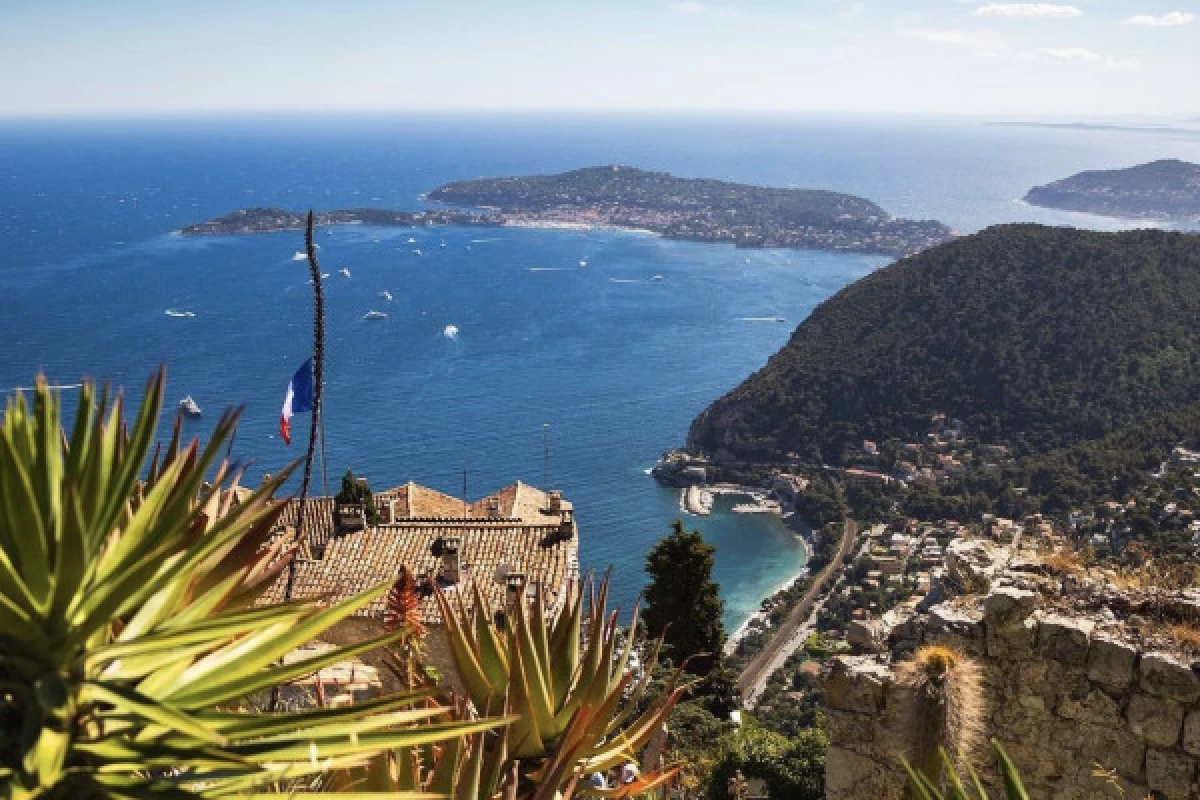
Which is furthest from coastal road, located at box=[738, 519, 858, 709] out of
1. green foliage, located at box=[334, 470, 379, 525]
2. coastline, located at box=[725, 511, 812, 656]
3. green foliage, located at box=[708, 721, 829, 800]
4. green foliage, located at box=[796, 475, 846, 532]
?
green foliage, located at box=[708, 721, 829, 800]

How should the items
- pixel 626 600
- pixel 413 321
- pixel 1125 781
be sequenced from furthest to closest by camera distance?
pixel 413 321 → pixel 626 600 → pixel 1125 781

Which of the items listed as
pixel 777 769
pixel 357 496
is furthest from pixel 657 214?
pixel 777 769

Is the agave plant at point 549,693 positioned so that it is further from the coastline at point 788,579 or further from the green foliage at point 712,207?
the green foliage at point 712,207

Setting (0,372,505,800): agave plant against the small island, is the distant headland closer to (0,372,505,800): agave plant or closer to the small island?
the small island

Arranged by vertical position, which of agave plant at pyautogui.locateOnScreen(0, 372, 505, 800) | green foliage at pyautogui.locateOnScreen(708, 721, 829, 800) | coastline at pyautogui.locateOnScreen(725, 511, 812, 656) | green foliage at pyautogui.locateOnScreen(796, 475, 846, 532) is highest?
agave plant at pyautogui.locateOnScreen(0, 372, 505, 800)

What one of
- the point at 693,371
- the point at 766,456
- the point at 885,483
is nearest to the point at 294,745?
the point at 885,483

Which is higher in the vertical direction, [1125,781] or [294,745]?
[294,745]

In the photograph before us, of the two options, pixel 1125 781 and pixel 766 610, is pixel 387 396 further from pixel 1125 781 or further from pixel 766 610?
pixel 1125 781
